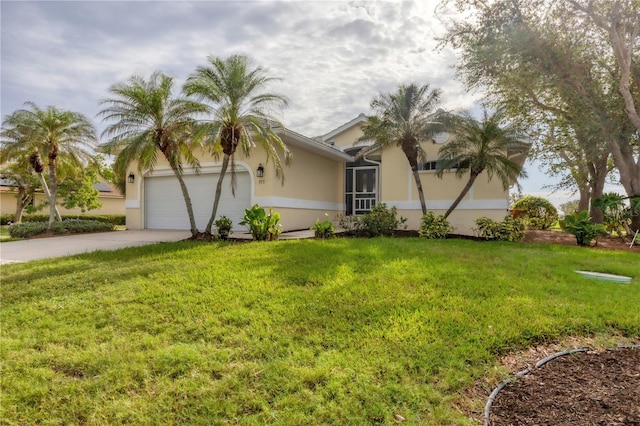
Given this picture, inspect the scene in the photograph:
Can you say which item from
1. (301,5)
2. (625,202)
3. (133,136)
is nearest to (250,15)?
(301,5)

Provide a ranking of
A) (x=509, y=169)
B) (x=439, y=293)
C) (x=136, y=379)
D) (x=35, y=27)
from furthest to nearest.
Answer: (x=509, y=169), (x=35, y=27), (x=439, y=293), (x=136, y=379)

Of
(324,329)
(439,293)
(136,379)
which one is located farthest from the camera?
(439,293)

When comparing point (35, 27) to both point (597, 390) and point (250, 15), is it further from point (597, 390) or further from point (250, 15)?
point (597, 390)

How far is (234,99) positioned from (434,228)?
25.5ft

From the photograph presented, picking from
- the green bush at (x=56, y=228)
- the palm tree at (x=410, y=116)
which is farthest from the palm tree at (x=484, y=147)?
the green bush at (x=56, y=228)

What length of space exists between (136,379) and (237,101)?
891 cm

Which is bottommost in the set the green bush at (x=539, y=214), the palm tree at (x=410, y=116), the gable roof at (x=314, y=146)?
the green bush at (x=539, y=214)

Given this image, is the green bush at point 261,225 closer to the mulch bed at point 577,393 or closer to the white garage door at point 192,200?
the white garage door at point 192,200

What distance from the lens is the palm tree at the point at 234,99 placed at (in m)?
10.3

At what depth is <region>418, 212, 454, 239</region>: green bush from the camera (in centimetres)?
1130

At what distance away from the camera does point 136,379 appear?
10.2 feet

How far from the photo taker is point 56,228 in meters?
14.8

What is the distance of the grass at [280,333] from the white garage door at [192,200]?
7.50 metres

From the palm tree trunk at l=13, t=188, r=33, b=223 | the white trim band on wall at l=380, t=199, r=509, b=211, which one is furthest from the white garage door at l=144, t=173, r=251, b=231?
the palm tree trunk at l=13, t=188, r=33, b=223
